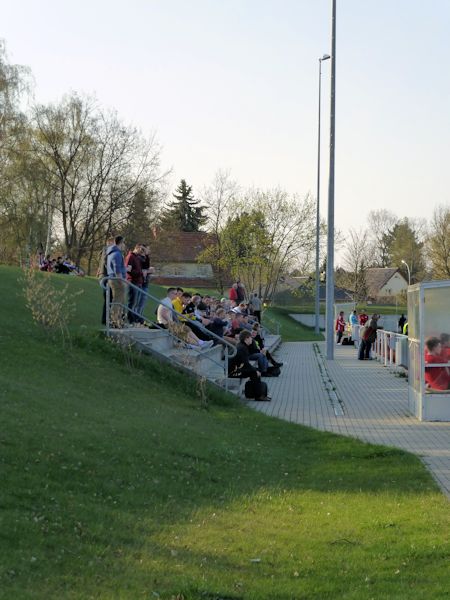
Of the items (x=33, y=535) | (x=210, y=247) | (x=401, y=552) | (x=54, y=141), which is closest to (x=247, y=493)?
(x=401, y=552)

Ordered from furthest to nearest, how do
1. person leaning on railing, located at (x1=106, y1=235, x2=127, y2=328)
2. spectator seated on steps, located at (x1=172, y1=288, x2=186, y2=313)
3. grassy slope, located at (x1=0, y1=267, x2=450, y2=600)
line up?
spectator seated on steps, located at (x1=172, y1=288, x2=186, y2=313)
person leaning on railing, located at (x1=106, y1=235, x2=127, y2=328)
grassy slope, located at (x1=0, y1=267, x2=450, y2=600)

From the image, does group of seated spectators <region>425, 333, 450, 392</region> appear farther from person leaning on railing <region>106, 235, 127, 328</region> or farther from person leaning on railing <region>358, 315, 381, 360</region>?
person leaning on railing <region>358, 315, 381, 360</region>

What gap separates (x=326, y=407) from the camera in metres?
18.7

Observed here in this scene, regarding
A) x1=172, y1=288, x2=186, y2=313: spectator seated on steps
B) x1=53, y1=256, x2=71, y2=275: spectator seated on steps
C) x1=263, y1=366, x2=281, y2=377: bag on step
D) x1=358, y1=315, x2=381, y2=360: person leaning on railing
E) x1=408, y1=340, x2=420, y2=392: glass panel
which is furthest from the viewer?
x1=53, y1=256, x2=71, y2=275: spectator seated on steps

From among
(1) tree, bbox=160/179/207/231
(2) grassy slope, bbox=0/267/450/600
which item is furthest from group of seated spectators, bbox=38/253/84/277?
(1) tree, bbox=160/179/207/231

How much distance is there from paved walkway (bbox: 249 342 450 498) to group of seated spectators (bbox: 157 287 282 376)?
3.08ft

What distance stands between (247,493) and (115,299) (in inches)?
442

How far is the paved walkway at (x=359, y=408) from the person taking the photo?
44.6 feet

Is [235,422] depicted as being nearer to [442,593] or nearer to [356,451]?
[356,451]

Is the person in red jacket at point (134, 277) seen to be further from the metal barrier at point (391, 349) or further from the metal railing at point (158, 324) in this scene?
the metal barrier at point (391, 349)

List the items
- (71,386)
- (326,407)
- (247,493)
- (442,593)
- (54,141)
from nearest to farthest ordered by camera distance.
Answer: (442,593) → (247,493) → (71,386) → (326,407) → (54,141)

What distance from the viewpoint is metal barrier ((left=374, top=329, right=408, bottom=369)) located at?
92.5ft

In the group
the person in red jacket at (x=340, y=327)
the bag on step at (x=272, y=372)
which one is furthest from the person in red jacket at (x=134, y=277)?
the person in red jacket at (x=340, y=327)

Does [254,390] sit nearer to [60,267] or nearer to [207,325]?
[207,325]
